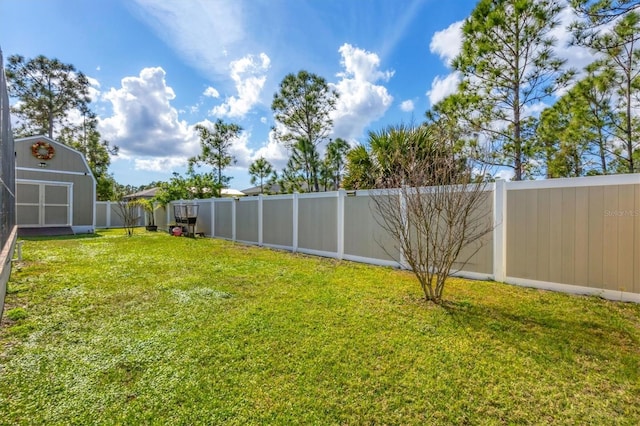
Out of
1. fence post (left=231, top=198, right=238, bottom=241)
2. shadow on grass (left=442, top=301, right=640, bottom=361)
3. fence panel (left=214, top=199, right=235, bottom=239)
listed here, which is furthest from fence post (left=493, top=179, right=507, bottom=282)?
fence panel (left=214, top=199, right=235, bottom=239)

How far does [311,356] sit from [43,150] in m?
16.3

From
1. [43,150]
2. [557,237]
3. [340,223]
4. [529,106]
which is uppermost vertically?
[529,106]

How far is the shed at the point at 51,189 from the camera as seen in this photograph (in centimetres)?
1229

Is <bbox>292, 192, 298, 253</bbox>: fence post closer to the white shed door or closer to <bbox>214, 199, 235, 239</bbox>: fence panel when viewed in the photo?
<bbox>214, 199, 235, 239</bbox>: fence panel

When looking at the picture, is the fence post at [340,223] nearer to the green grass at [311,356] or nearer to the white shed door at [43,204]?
the green grass at [311,356]

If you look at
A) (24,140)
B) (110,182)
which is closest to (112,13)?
(24,140)

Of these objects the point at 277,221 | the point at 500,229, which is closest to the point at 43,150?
the point at 277,221

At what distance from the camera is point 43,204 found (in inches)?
505

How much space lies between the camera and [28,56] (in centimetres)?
1888

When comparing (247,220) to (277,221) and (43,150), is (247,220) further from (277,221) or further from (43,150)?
(43,150)

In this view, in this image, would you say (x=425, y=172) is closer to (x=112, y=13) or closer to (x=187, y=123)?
(x=112, y=13)

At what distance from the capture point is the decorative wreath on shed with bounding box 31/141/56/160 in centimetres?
1245

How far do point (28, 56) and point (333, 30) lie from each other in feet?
73.2

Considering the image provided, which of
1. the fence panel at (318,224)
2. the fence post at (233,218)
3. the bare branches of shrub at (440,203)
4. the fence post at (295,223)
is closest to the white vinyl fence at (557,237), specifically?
the fence panel at (318,224)
